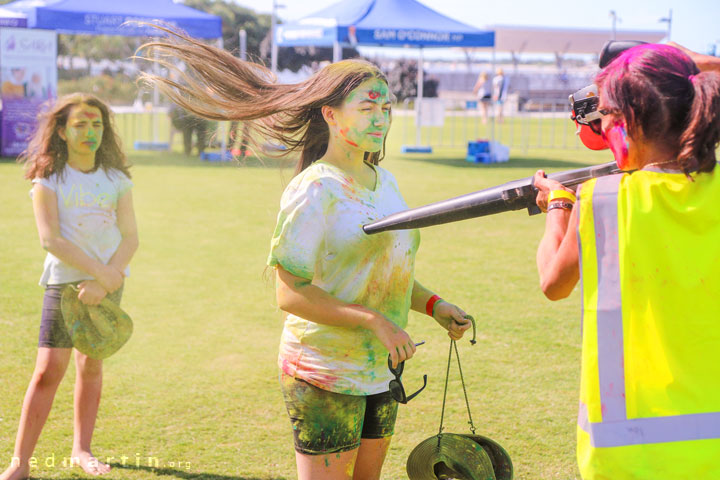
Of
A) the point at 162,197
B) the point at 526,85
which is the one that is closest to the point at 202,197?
the point at 162,197

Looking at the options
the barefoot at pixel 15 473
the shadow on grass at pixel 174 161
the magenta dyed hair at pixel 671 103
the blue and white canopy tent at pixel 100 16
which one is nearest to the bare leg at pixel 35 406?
the barefoot at pixel 15 473

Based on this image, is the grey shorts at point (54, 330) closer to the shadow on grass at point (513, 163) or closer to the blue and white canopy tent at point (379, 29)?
the shadow on grass at point (513, 163)

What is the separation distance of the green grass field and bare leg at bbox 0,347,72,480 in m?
0.13

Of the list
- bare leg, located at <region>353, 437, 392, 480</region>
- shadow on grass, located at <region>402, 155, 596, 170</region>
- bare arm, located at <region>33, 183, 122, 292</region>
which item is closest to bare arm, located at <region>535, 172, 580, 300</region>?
bare leg, located at <region>353, 437, 392, 480</region>

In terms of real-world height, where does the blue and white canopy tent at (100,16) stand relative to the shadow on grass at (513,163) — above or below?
above

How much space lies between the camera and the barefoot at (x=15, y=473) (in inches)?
148

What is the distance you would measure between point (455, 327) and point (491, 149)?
16.3m

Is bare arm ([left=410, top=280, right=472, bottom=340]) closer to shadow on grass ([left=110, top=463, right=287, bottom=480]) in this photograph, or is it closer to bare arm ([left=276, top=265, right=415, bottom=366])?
bare arm ([left=276, top=265, right=415, bottom=366])

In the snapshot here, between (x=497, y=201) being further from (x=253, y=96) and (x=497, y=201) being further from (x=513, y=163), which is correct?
(x=513, y=163)

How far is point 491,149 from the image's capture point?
61.2 ft

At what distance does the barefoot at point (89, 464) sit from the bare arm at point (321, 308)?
2.01 metres

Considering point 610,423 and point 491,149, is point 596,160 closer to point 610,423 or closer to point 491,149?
point 491,149

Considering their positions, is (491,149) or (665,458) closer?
(665,458)

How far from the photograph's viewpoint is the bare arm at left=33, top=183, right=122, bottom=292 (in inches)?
149
